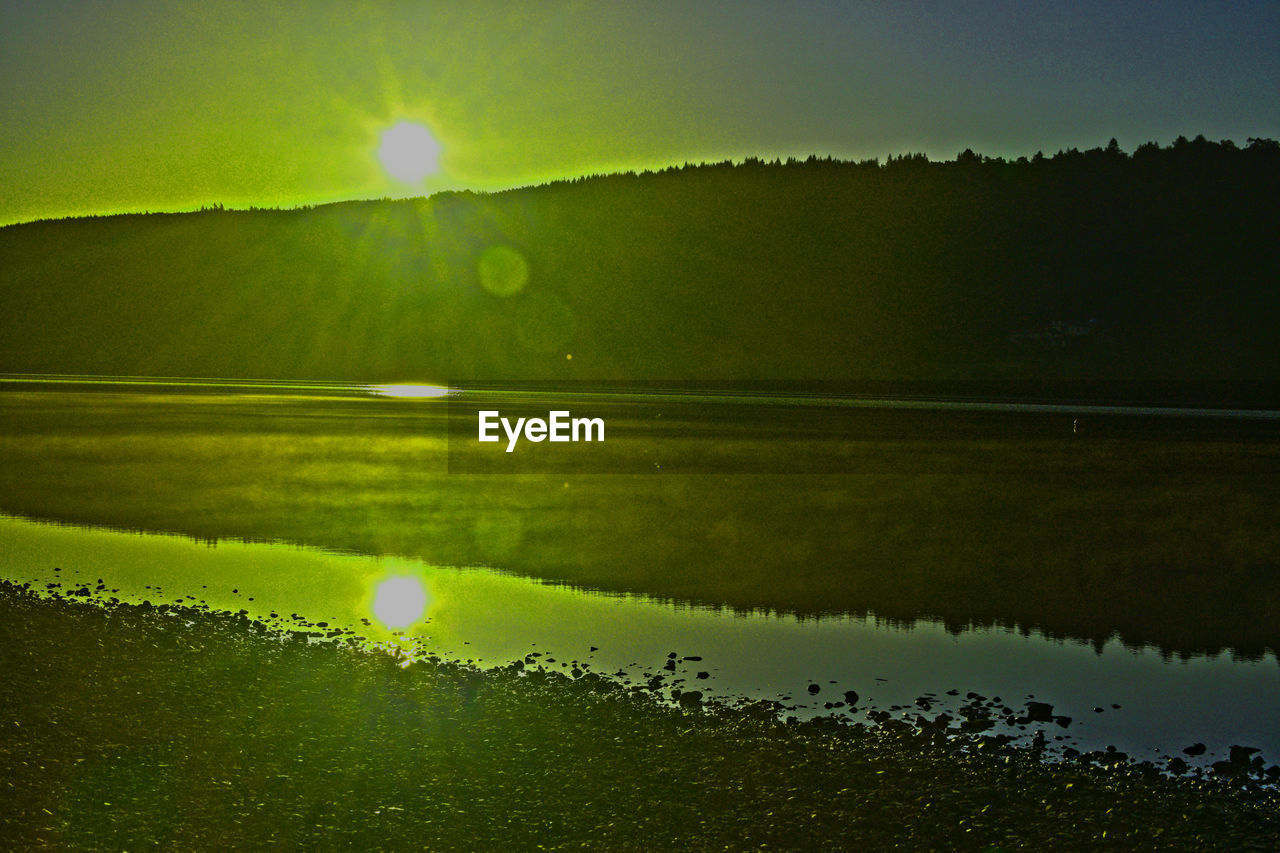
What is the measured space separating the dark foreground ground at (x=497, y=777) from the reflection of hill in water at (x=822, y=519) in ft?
21.4

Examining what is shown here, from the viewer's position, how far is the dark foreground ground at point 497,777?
793 cm

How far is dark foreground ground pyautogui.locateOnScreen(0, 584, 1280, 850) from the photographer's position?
7.93m

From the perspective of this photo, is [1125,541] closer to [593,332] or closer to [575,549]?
[575,549]

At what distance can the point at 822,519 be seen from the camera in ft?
84.0

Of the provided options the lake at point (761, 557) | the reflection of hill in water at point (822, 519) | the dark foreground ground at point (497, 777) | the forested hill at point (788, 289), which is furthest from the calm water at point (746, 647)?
the forested hill at point (788, 289)

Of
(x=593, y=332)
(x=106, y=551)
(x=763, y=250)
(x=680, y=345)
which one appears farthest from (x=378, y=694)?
(x=763, y=250)

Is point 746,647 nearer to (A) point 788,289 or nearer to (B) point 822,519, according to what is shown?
(B) point 822,519

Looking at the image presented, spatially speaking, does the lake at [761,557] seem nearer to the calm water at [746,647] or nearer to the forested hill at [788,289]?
the calm water at [746,647]

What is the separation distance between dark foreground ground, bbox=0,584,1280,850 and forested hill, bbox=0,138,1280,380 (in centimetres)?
10386

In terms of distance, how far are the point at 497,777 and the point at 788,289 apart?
463 ft

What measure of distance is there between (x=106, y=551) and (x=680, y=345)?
122 meters

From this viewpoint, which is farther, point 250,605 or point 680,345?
point 680,345

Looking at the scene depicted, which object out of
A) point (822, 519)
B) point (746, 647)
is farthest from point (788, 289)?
point (746, 647)

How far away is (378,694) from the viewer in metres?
11.1
